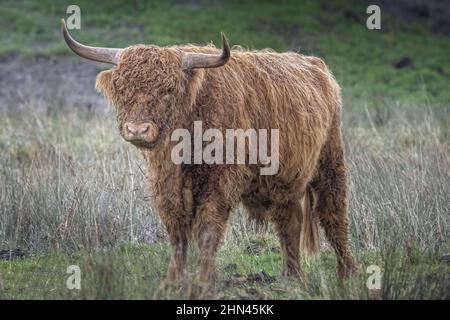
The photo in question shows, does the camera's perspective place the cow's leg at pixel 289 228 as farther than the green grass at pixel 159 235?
Yes


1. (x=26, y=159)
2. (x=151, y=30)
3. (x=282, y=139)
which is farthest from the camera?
(x=151, y=30)

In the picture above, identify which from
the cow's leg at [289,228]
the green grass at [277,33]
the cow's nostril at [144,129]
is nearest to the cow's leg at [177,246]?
the cow's nostril at [144,129]

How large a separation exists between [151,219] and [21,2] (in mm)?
15365

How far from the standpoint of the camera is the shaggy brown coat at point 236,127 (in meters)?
5.48

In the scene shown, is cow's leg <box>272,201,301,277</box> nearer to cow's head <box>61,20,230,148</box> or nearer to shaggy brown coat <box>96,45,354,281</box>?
shaggy brown coat <box>96,45,354,281</box>

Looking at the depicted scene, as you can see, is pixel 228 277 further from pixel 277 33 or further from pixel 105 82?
pixel 277 33

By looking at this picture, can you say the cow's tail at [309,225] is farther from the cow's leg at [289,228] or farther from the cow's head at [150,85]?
the cow's head at [150,85]

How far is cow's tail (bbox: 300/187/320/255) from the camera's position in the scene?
681 cm

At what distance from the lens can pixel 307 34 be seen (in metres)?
20.3

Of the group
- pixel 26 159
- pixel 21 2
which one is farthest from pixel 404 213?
pixel 21 2

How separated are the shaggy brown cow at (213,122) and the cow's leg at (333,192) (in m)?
0.11

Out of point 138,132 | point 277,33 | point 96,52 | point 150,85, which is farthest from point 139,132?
point 277,33

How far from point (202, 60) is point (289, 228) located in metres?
1.75
